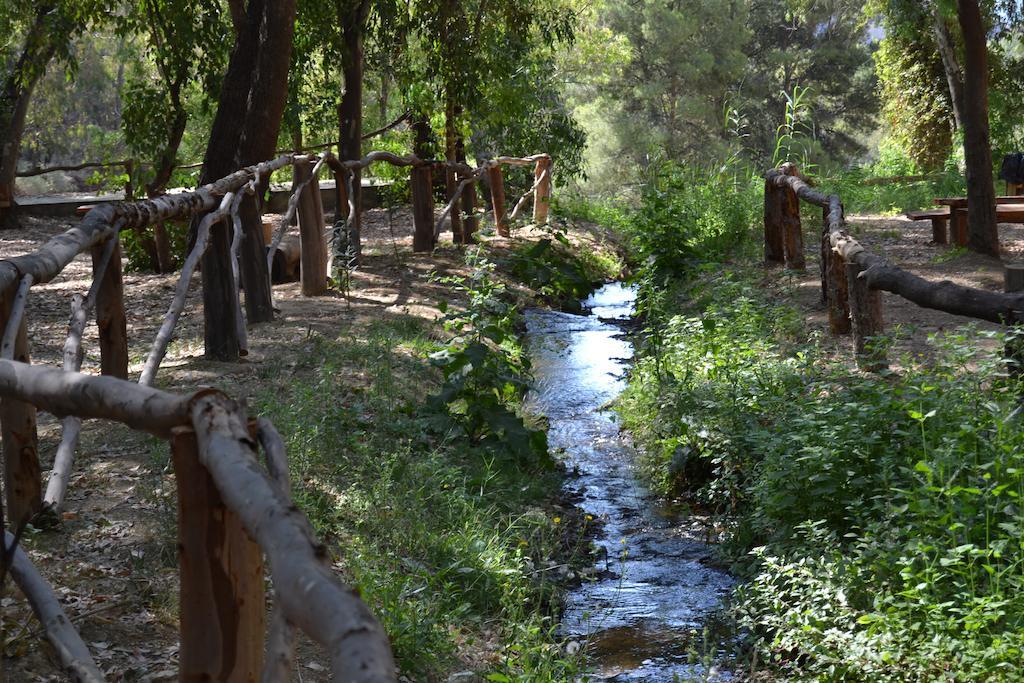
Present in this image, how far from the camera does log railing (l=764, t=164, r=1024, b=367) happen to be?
539 centimetres

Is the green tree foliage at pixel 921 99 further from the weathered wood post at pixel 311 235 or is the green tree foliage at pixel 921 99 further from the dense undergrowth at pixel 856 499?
the dense undergrowth at pixel 856 499

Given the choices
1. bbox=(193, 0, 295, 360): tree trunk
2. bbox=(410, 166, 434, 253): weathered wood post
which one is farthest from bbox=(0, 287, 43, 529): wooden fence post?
bbox=(410, 166, 434, 253): weathered wood post

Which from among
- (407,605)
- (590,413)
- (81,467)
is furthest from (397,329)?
(407,605)

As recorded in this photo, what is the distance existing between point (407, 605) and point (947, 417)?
2.68m

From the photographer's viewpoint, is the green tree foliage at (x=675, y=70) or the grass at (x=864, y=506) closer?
the grass at (x=864, y=506)

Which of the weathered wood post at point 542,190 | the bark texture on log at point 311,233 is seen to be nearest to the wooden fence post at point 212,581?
the bark texture on log at point 311,233

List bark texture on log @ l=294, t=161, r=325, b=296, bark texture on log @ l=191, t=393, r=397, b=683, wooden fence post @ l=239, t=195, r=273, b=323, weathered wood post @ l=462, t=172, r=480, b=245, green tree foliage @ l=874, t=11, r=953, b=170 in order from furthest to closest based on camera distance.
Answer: green tree foliage @ l=874, t=11, r=953, b=170
weathered wood post @ l=462, t=172, r=480, b=245
bark texture on log @ l=294, t=161, r=325, b=296
wooden fence post @ l=239, t=195, r=273, b=323
bark texture on log @ l=191, t=393, r=397, b=683

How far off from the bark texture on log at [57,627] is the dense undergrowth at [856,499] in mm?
2804

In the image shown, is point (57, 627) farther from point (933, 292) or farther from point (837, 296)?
point (837, 296)

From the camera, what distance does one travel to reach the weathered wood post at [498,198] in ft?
55.4

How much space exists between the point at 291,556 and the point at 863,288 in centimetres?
615

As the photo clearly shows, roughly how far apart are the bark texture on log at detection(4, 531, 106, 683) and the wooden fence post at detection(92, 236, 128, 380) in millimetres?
2965

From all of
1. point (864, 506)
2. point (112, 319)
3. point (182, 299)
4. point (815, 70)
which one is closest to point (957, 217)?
point (864, 506)

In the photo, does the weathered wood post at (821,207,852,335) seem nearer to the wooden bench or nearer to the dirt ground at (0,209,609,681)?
the dirt ground at (0,209,609,681)
